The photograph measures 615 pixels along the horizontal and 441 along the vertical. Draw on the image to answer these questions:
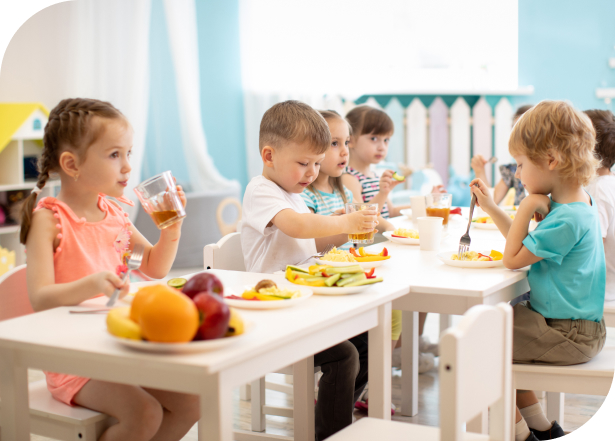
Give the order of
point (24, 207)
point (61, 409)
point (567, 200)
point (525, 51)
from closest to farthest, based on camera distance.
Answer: point (61, 409) < point (24, 207) < point (567, 200) < point (525, 51)

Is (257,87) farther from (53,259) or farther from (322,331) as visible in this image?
(322,331)

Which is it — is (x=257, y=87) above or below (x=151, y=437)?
above

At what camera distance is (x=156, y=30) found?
16.2 feet

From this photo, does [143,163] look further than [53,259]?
Yes

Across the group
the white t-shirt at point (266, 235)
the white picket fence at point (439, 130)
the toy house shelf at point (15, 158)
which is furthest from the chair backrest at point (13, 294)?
the white picket fence at point (439, 130)

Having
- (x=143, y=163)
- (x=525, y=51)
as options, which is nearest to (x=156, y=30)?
(x=143, y=163)

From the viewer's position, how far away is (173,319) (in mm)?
918

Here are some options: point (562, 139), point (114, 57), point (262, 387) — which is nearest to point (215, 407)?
point (562, 139)

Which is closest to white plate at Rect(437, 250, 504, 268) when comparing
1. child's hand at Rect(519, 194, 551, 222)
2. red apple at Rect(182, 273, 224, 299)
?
child's hand at Rect(519, 194, 551, 222)

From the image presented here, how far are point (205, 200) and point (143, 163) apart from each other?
0.58 metres

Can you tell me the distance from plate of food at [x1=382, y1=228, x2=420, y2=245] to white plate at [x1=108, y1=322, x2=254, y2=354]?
1.17 m

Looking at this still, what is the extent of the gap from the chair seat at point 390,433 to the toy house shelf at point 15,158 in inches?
106

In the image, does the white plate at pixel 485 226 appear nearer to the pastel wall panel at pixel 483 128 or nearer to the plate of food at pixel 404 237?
the plate of food at pixel 404 237

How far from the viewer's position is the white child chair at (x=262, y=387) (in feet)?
5.71
